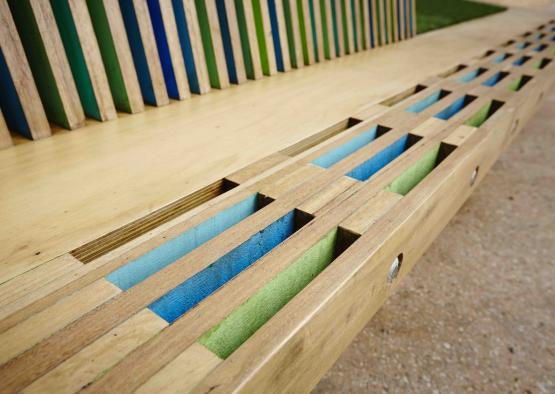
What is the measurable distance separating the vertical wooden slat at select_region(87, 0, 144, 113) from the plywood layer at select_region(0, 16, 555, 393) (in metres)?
0.66

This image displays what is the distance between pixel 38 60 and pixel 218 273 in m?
→ 1.06

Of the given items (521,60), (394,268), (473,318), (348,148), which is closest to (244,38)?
(348,148)

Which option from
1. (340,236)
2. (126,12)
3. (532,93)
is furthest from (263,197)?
(532,93)

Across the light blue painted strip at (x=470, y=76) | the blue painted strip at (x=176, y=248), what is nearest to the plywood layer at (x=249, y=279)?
the blue painted strip at (x=176, y=248)

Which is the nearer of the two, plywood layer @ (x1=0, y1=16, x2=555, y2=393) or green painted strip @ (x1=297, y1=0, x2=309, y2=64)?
plywood layer @ (x1=0, y1=16, x2=555, y2=393)

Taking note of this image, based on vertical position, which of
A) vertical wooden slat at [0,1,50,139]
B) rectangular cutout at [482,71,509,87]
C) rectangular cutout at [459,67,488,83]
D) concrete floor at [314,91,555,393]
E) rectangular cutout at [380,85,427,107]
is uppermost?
vertical wooden slat at [0,1,50,139]

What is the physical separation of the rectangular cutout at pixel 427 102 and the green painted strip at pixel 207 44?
865mm

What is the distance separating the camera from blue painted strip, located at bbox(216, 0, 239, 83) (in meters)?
1.99

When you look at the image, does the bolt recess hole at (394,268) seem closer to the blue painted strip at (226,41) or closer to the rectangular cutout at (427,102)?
the rectangular cutout at (427,102)

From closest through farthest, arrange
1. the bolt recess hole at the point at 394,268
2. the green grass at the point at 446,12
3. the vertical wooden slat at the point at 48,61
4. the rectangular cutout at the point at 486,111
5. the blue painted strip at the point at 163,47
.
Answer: the bolt recess hole at the point at 394,268
the vertical wooden slat at the point at 48,61
the blue painted strip at the point at 163,47
the rectangular cutout at the point at 486,111
the green grass at the point at 446,12

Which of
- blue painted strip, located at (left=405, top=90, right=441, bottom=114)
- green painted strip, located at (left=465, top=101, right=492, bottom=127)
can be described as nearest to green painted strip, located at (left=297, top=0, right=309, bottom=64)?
blue painted strip, located at (left=405, top=90, right=441, bottom=114)

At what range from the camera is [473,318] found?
1.60m

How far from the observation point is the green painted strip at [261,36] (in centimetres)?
216

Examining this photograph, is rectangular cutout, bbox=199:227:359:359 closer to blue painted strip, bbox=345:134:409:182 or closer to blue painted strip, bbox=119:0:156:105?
blue painted strip, bbox=345:134:409:182
